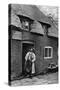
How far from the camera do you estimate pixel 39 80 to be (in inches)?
303

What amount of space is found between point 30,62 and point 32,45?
49 cm

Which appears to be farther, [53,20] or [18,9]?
[53,20]

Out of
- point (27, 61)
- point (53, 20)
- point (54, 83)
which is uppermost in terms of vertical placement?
point (53, 20)

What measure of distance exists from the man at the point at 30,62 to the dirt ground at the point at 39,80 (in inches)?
8.8

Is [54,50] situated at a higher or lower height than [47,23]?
lower

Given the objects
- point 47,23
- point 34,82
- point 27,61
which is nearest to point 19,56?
point 27,61

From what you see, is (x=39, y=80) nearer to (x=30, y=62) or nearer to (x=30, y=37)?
(x=30, y=62)

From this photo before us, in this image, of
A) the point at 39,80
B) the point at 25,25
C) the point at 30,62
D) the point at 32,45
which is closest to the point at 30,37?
the point at 32,45

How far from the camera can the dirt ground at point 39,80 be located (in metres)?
7.33

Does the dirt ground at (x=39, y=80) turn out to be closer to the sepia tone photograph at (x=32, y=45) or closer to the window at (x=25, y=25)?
the sepia tone photograph at (x=32, y=45)

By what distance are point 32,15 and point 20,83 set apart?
1.94 metres

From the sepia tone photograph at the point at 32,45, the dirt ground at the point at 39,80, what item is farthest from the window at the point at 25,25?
the dirt ground at the point at 39,80

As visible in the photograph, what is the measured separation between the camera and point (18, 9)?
24.0 feet

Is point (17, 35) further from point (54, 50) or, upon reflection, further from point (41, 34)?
point (54, 50)
